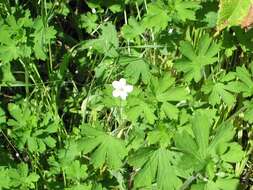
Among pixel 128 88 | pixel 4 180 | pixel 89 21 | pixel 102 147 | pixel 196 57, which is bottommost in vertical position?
pixel 4 180

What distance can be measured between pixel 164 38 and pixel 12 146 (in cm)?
86

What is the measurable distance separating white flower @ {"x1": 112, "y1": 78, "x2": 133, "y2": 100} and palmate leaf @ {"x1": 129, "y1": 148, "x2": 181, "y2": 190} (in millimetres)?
265

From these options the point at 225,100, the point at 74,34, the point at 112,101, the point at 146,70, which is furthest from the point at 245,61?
the point at 74,34

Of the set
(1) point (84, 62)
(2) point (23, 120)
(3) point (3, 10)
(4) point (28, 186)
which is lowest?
(4) point (28, 186)

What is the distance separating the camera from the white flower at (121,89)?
228 centimetres

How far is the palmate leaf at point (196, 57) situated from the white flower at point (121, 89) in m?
0.23

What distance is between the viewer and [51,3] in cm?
279

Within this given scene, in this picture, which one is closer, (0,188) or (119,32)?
(0,188)

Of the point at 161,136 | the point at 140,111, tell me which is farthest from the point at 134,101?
the point at 161,136

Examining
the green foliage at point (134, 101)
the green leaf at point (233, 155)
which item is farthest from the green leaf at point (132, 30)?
the green leaf at point (233, 155)

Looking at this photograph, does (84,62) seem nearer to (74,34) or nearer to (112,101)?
(74,34)

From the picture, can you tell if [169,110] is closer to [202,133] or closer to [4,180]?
[202,133]

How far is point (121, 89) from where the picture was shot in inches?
90.4

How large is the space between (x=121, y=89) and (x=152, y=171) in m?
0.38
